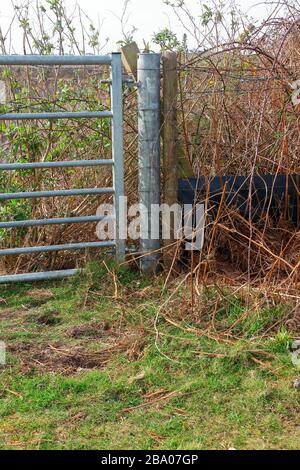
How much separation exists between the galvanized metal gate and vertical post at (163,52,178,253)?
331mm

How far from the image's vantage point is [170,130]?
495 centimetres

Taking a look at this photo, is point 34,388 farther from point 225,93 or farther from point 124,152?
point 225,93

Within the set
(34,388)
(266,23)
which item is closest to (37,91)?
(266,23)

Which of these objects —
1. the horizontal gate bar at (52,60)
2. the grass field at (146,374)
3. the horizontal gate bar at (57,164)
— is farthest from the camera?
the horizontal gate bar at (57,164)

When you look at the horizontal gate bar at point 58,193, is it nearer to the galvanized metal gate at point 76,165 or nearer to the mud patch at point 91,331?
the galvanized metal gate at point 76,165

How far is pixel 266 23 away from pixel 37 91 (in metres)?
2.04

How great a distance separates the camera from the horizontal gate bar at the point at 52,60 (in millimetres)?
4684

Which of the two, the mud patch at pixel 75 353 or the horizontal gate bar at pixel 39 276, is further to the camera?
the horizontal gate bar at pixel 39 276

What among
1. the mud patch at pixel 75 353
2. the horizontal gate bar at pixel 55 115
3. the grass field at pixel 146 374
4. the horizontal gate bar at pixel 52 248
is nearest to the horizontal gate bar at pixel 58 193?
the horizontal gate bar at pixel 52 248

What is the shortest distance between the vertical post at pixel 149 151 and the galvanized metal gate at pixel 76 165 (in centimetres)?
16

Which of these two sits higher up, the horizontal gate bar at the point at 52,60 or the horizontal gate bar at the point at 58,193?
the horizontal gate bar at the point at 52,60

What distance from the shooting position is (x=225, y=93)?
517 centimetres

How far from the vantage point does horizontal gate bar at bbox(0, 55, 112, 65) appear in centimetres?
468

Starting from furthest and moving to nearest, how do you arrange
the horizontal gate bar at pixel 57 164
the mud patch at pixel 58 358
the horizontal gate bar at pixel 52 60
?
the horizontal gate bar at pixel 57 164 < the horizontal gate bar at pixel 52 60 < the mud patch at pixel 58 358
